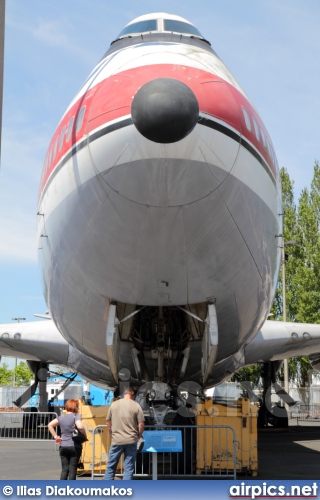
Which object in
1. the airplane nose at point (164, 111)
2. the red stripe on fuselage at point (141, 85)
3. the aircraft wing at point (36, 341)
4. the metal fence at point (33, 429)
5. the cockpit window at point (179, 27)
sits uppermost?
the cockpit window at point (179, 27)

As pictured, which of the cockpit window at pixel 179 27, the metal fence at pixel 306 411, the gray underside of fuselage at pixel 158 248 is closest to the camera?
the gray underside of fuselage at pixel 158 248

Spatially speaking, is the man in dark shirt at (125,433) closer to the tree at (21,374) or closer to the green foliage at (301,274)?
the green foliage at (301,274)

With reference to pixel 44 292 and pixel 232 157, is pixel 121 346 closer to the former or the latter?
pixel 44 292

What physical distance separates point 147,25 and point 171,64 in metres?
2.09

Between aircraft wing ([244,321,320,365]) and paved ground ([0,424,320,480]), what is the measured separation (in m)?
2.02

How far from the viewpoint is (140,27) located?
8.42 metres

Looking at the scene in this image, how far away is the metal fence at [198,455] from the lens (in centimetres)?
916

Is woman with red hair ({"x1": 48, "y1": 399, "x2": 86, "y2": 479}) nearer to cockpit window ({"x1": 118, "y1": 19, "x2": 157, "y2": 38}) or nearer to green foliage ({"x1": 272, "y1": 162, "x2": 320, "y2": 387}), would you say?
cockpit window ({"x1": 118, "y1": 19, "x2": 157, "y2": 38})

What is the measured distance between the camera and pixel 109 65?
286 inches

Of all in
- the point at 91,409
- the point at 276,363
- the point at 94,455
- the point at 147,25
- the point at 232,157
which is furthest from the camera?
the point at 276,363

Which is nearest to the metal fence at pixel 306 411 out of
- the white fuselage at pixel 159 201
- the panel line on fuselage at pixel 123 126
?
the white fuselage at pixel 159 201

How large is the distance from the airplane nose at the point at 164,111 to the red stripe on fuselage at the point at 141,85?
53cm

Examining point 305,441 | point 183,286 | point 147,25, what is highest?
point 147,25

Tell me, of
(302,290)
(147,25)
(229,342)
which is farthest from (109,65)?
(302,290)
